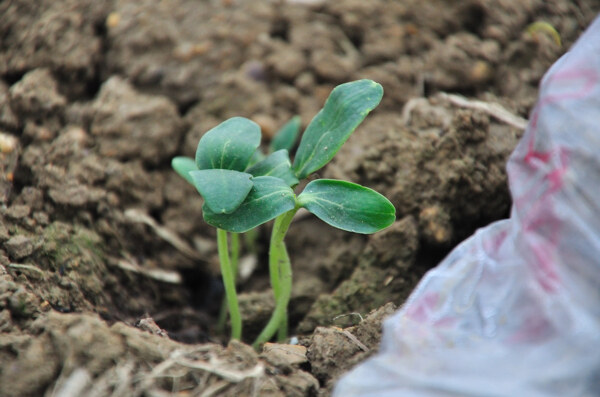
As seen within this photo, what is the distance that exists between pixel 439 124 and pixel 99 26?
1210 mm

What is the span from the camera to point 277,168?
1.21m

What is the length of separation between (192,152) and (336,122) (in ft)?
2.37

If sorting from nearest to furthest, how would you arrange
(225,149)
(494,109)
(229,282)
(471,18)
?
1. (225,149)
2. (229,282)
3. (494,109)
4. (471,18)

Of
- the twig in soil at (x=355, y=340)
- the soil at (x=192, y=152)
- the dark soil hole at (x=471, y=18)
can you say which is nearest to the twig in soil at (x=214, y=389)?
the soil at (x=192, y=152)

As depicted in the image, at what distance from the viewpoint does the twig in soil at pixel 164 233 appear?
1562 mm

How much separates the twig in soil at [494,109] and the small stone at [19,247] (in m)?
1.20

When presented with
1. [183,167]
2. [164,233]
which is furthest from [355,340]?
[164,233]

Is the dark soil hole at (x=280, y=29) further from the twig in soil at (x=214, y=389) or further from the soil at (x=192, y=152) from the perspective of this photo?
the twig in soil at (x=214, y=389)

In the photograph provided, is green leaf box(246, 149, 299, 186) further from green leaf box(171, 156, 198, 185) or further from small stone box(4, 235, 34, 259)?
small stone box(4, 235, 34, 259)

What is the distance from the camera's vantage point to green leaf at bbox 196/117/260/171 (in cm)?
115

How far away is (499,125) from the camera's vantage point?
1498 mm

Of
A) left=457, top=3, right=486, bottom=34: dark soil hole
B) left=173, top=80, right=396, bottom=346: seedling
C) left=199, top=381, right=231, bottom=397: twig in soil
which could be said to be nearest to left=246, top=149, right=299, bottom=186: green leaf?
left=173, top=80, right=396, bottom=346: seedling

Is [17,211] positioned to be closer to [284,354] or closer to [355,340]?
[284,354]

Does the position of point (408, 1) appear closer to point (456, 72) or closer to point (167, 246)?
point (456, 72)
